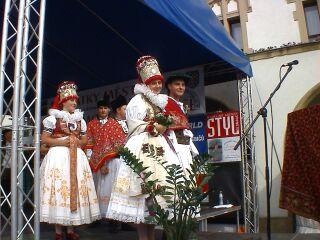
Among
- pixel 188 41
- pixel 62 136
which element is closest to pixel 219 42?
pixel 188 41

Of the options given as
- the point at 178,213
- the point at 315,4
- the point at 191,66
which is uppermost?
the point at 315,4

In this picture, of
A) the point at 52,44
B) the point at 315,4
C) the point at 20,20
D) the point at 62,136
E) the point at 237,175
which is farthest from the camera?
the point at 315,4

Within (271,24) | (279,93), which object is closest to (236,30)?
(271,24)

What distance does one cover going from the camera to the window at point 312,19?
7.84 meters

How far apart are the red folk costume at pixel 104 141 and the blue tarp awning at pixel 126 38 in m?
1.39

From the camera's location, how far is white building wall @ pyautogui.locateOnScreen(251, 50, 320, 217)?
7.14 m

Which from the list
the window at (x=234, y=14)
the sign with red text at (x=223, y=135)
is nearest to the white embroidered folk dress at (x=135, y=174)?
the sign with red text at (x=223, y=135)

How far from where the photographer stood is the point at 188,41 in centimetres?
529

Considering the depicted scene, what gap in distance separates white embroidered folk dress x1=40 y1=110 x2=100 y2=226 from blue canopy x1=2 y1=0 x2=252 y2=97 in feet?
5.53

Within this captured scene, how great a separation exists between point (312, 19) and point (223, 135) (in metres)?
3.74

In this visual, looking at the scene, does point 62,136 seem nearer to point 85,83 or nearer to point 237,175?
point 85,83

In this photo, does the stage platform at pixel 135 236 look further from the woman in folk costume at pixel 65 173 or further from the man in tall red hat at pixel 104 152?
the woman in folk costume at pixel 65 173

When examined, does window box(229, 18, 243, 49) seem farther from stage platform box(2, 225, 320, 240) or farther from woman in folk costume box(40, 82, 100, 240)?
woman in folk costume box(40, 82, 100, 240)

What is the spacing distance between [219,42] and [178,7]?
106 centimetres
